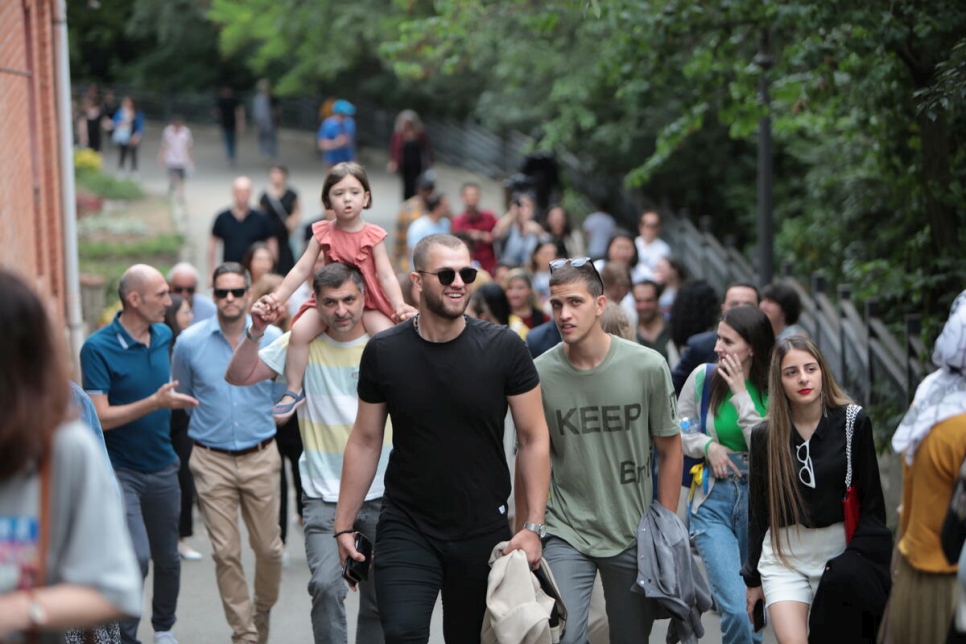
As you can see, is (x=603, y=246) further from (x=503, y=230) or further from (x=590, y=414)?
(x=590, y=414)

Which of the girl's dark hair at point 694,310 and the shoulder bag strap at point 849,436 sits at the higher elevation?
the girl's dark hair at point 694,310

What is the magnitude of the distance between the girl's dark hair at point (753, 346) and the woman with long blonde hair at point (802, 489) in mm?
969

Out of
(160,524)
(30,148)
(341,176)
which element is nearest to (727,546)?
(341,176)

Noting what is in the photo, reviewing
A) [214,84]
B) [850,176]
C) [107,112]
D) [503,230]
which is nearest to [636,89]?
[850,176]

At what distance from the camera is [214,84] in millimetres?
43375

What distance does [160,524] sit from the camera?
767 cm

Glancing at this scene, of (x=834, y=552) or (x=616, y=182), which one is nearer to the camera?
(x=834, y=552)

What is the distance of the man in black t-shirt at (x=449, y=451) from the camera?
5.57 meters

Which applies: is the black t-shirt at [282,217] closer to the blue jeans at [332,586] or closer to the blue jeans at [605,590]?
the blue jeans at [332,586]

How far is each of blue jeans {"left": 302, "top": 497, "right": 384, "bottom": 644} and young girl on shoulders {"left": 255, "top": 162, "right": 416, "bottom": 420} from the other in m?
0.60

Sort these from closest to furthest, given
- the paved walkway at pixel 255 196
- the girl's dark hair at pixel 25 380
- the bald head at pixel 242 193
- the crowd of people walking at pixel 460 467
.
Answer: the girl's dark hair at pixel 25 380 < the crowd of people walking at pixel 460 467 < the paved walkway at pixel 255 196 < the bald head at pixel 242 193

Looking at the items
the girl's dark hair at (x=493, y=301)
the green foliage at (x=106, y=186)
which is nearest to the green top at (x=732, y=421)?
the girl's dark hair at (x=493, y=301)

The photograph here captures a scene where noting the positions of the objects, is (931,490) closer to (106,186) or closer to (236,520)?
(236,520)

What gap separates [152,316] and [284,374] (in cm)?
113
